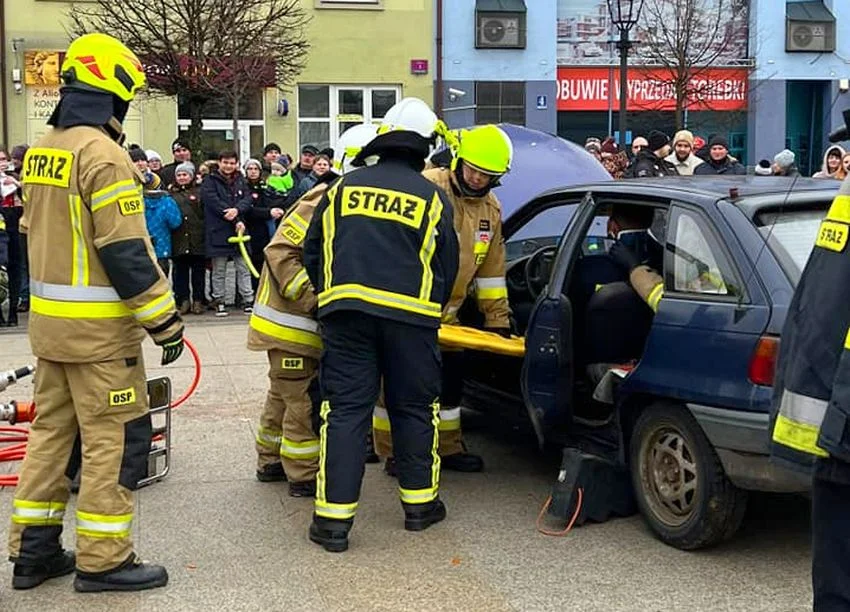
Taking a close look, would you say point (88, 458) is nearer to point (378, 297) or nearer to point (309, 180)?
point (378, 297)

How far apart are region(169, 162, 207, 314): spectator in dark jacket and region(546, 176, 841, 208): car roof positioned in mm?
7394

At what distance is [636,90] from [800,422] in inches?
1076

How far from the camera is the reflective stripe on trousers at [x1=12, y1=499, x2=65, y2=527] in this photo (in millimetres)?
4398

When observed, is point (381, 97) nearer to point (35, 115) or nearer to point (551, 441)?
point (35, 115)

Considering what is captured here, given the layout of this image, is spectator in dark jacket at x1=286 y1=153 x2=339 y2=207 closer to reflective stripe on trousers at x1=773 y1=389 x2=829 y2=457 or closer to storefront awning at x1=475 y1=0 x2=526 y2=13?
reflective stripe on trousers at x1=773 y1=389 x2=829 y2=457

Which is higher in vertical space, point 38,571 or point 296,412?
point 296,412

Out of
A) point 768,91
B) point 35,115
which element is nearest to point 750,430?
point 35,115

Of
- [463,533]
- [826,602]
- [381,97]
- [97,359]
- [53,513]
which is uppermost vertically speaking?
[381,97]

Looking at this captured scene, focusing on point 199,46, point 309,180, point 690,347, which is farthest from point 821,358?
point 199,46

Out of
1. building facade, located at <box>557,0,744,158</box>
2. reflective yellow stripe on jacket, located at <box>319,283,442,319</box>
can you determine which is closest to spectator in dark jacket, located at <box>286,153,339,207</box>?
reflective yellow stripe on jacket, located at <box>319,283,442,319</box>

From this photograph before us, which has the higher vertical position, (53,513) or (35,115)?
(35,115)

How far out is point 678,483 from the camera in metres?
4.73

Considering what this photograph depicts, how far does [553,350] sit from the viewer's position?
5227 millimetres

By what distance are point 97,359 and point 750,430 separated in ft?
8.06
